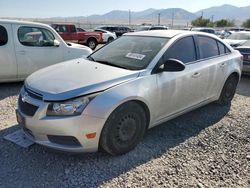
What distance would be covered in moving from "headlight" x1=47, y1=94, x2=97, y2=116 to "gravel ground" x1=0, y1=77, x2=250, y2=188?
688mm

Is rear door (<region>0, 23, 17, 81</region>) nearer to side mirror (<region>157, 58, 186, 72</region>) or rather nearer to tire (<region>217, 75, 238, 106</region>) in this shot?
side mirror (<region>157, 58, 186, 72</region>)

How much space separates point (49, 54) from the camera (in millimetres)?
6586

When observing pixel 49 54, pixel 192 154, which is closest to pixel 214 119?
pixel 192 154

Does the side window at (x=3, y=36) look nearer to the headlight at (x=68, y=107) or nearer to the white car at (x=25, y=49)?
the white car at (x=25, y=49)

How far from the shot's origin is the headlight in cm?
280

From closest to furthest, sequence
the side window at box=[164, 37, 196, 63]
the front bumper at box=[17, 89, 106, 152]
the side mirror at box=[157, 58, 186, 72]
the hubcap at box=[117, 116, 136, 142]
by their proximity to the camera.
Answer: the front bumper at box=[17, 89, 106, 152] → the hubcap at box=[117, 116, 136, 142] → the side mirror at box=[157, 58, 186, 72] → the side window at box=[164, 37, 196, 63]

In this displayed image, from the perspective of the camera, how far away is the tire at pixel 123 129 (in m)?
3.00

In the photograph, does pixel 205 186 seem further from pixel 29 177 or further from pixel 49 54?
pixel 49 54

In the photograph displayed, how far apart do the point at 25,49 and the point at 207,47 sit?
414 cm

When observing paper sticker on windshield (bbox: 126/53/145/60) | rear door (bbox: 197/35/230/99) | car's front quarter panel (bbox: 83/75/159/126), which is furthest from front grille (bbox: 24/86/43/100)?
rear door (bbox: 197/35/230/99)

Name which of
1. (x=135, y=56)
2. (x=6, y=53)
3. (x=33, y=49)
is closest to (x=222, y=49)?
(x=135, y=56)

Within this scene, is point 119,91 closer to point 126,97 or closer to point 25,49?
point 126,97

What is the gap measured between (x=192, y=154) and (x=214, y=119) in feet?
4.61

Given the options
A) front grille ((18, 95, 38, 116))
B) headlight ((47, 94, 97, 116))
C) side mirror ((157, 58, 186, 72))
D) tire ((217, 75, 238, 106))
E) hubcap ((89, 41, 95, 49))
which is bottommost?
hubcap ((89, 41, 95, 49))
